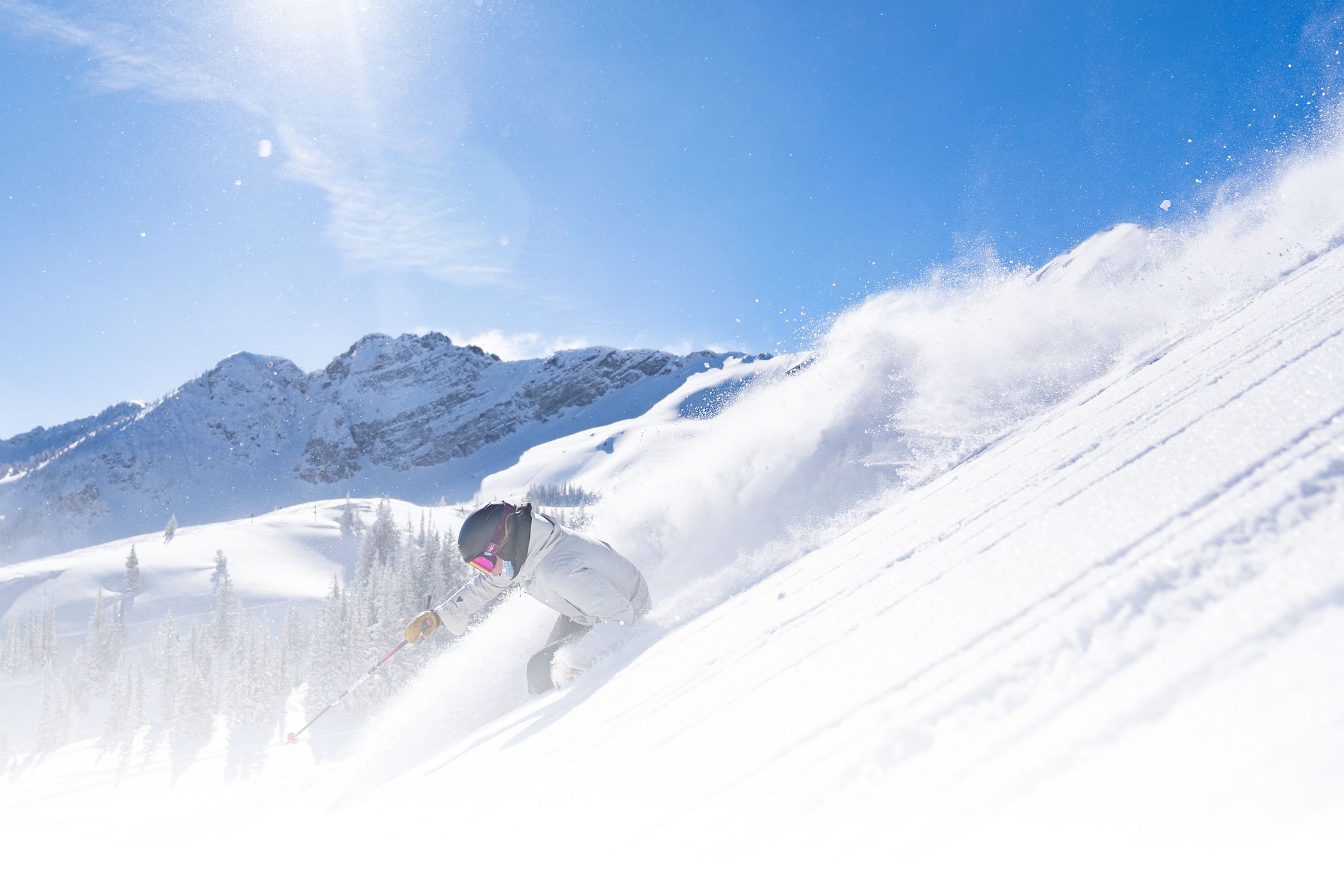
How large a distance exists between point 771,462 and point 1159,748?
7.58 metres

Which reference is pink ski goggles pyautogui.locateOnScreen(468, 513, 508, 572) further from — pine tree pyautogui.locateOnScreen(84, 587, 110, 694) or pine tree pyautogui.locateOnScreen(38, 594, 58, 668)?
pine tree pyautogui.locateOnScreen(38, 594, 58, 668)

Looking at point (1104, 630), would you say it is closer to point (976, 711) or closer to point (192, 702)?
point (976, 711)

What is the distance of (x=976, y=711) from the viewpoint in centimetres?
144

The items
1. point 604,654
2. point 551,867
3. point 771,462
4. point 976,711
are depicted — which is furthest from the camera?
point 771,462

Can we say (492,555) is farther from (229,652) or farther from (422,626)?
(229,652)

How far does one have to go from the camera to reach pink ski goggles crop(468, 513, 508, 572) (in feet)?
16.9

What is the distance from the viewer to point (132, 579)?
219 feet

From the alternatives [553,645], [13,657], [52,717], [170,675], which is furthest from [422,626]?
[13,657]

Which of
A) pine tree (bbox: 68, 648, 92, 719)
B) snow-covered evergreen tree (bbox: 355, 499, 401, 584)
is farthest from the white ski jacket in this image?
pine tree (bbox: 68, 648, 92, 719)

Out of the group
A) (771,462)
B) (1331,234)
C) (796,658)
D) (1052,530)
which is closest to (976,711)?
(796,658)

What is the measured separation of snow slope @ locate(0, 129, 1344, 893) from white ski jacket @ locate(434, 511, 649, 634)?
1.13ft

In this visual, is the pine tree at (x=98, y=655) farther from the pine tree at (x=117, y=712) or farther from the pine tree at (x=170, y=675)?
the pine tree at (x=117, y=712)

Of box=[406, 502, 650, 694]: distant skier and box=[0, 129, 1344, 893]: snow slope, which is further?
box=[406, 502, 650, 694]: distant skier

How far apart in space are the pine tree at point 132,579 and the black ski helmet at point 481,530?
81.9m
